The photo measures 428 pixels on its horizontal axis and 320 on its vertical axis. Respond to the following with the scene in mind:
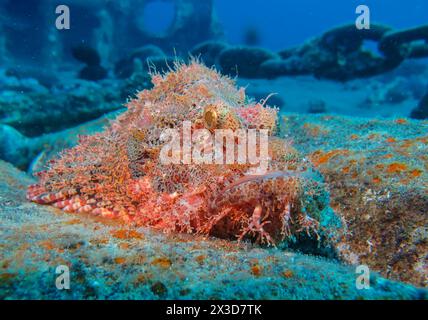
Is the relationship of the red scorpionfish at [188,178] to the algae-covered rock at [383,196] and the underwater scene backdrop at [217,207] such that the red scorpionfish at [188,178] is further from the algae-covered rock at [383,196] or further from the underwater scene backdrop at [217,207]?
the algae-covered rock at [383,196]

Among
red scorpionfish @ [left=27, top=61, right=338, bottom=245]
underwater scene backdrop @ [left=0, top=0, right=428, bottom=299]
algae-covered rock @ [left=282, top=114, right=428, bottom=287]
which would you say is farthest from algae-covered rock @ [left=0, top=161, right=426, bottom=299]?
algae-covered rock @ [left=282, top=114, right=428, bottom=287]

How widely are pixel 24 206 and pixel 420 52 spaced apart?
13.4 m

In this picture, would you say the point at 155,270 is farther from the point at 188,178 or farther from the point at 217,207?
the point at 188,178

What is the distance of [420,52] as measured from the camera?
11.0 metres

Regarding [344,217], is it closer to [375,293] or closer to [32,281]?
[375,293]

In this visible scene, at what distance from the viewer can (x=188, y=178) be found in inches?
114

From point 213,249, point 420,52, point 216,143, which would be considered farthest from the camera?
point 420,52

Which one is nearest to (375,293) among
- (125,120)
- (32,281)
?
(32,281)

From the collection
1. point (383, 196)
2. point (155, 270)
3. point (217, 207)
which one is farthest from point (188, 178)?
point (383, 196)

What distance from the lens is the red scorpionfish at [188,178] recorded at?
2.62 meters

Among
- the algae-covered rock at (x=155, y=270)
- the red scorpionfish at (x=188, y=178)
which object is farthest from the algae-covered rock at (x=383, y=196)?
the algae-covered rock at (x=155, y=270)

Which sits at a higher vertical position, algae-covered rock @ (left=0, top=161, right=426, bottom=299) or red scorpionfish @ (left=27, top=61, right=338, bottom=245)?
red scorpionfish @ (left=27, top=61, right=338, bottom=245)

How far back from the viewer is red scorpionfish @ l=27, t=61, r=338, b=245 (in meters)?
2.62

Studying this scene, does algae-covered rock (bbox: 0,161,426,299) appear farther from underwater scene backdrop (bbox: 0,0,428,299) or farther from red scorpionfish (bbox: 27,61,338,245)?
red scorpionfish (bbox: 27,61,338,245)
